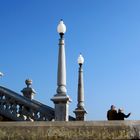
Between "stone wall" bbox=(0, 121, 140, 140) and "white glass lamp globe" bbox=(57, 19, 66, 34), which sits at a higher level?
"white glass lamp globe" bbox=(57, 19, 66, 34)

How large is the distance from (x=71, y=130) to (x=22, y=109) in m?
11.3

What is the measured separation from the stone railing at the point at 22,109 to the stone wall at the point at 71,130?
33.8 ft

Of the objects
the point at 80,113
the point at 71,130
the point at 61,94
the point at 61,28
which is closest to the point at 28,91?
the point at 80,113

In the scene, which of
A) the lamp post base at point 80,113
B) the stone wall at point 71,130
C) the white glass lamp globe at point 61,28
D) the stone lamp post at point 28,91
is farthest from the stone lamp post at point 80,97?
the stone wall at point 71,130

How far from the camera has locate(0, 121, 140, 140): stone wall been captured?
33.3ft

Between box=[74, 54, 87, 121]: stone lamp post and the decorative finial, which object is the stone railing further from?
box=[74, 54, 87, 121]: stone lamp post

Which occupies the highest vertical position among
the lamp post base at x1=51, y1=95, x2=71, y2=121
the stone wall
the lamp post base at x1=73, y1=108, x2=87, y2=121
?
the lamp post base at x1=73, y1=108, x2=87, y2=121

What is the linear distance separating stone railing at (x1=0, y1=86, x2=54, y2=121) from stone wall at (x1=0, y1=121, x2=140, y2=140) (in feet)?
33.8

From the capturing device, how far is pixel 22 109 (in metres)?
21.4

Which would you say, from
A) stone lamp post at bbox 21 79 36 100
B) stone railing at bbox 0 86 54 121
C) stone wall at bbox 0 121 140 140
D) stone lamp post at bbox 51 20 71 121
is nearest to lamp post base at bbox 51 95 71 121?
stone lamp post at bbox 51 20 71 121

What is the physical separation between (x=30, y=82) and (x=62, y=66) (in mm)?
5151

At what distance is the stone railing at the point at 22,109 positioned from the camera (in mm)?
21011

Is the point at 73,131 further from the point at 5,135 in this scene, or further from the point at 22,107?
the point at 22,107

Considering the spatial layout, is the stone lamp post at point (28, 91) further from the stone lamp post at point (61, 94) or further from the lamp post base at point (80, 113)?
the stone lamp post at point (61, 94)
